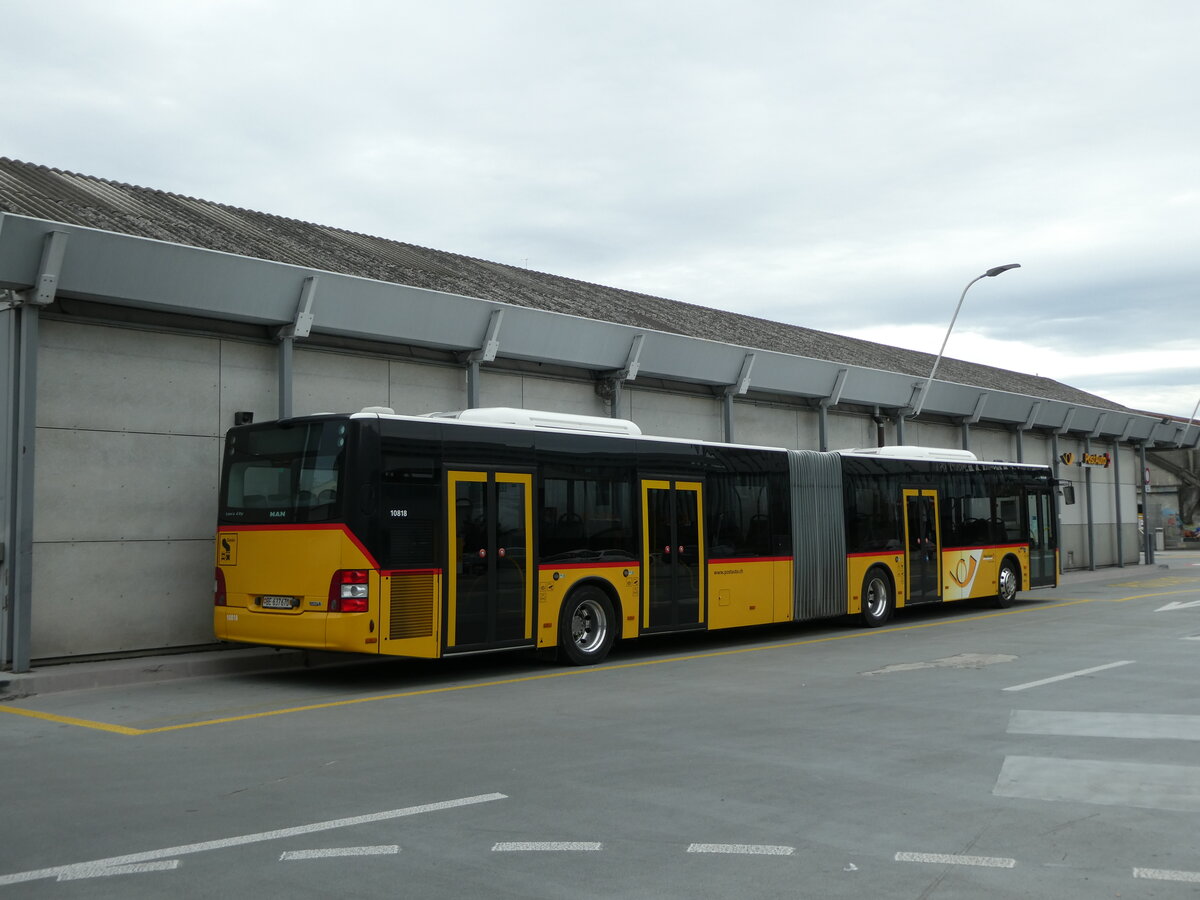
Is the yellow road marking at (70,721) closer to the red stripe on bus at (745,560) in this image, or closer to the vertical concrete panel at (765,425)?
the red stripe on bus at (745,560)

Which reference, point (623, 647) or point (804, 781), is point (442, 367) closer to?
point (623, 647)

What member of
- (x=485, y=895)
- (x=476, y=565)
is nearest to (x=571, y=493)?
(x=476, y=565)

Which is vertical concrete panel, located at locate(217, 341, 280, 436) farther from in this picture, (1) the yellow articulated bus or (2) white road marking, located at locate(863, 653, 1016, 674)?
(2) white road marking, located at locate(863, 653, 1016, 674)

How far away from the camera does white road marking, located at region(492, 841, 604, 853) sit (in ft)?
19.9

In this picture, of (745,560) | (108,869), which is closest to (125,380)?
(745,560)

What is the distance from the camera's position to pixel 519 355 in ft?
64.8

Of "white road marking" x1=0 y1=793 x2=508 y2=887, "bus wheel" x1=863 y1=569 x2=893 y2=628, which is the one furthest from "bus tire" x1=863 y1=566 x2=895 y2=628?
"white road marking" x1=0 y1=793 x2=508 y2=887

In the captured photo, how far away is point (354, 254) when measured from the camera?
21719 millimetres

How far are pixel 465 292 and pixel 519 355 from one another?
2.36m

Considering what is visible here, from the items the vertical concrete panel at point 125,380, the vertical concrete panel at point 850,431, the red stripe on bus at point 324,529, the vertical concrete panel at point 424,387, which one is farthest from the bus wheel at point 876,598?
the vertical concrete panel at point 125,380

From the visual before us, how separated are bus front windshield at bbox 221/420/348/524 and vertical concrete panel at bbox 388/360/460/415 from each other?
4467 mm

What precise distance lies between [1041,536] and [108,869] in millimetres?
23537

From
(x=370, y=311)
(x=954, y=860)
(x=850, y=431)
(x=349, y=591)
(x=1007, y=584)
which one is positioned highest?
(x=370, y=311)

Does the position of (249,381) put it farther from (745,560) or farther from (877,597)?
(877,597)
